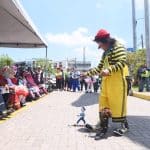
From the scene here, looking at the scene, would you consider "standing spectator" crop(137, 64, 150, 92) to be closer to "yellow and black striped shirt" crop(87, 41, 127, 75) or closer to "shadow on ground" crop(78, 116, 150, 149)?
"shadow on ground" crop(78, 116, 150, 149)

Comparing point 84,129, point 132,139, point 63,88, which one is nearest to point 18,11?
point 84,129

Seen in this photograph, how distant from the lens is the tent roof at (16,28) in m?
15.7

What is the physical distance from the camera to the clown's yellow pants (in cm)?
979

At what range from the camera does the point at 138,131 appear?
10.5m

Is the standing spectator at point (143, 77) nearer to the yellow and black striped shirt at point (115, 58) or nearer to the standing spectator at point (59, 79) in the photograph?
the standing spectator at point (59, 79)

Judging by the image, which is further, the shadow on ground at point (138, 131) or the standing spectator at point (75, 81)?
the standing spectator at point (75, 81)

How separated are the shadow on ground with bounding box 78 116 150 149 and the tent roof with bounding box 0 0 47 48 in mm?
4687

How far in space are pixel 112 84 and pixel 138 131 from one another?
1.32 m

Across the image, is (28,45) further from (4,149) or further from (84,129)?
(4,149)

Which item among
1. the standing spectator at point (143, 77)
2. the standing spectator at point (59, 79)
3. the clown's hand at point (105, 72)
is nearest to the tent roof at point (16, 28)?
the standing spectator at point (59, 79)

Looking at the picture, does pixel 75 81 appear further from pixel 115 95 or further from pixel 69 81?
pixel 115 95

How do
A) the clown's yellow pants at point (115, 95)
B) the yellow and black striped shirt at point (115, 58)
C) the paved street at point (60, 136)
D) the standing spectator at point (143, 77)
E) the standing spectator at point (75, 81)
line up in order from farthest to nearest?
1. the standing spectator at point (75, 81)
2. the standing spectator at point (143, 77)
3. the clown's yellow pants at point (115, 95)
4. the yellow and black striped shirt at point (115, 58)
5. the paved street at point (60, 136)

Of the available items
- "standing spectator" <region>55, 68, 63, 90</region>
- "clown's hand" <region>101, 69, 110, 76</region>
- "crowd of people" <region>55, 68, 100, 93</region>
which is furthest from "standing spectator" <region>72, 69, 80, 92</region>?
"clown's hand" <region>101, 69, 110, 76</region>

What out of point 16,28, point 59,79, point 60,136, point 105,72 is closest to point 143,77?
point 59,79
